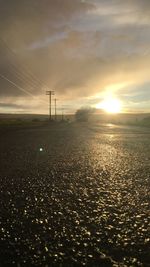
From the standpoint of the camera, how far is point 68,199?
8695 millimetres

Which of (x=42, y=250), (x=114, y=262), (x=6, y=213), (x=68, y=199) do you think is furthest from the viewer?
(x=68, y=199)

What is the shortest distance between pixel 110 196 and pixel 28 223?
306 centimetres

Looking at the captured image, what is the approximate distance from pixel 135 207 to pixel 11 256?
3.77 meters

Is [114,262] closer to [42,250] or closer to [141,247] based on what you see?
[141,247]

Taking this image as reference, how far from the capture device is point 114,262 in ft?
16.1

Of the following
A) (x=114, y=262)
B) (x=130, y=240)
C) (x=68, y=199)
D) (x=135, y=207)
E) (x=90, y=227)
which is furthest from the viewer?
(x=68, y=199)

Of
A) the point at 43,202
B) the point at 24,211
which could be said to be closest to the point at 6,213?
the point at 24,211

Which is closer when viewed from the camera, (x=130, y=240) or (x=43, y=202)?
(x=130, y=240)

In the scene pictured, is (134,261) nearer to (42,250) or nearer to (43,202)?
(42,250)

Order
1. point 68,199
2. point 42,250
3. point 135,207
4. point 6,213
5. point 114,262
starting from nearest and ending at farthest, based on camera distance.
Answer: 1. point 114,262
2. point 42,250
3. point 6,213
4. point 135,207
5. point 68,199

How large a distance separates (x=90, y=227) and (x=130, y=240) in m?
0.97

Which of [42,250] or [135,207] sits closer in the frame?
[42,250]

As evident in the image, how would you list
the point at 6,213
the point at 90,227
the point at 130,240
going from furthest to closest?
the point at 6,213 < the point at 90,227 < the point at 130,240

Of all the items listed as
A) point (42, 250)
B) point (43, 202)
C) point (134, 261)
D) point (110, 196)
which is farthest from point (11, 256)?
point (110, 196)
